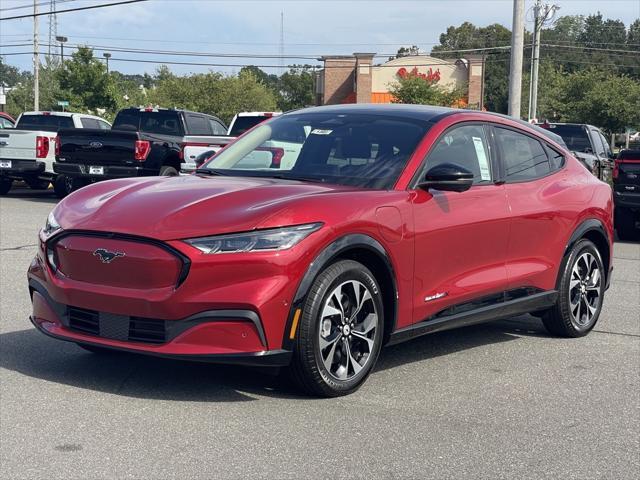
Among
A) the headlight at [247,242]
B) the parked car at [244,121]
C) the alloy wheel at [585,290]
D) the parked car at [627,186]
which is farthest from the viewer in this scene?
the parked car at [244,121]

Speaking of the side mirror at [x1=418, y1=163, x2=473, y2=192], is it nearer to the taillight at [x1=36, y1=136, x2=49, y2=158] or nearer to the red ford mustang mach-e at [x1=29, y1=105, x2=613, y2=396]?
the red ford mustang mach-e at [x1=29, y1=105, x2=613, y2=396]

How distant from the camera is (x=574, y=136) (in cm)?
2041

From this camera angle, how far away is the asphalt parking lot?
4305 millimetres

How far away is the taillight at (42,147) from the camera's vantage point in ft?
63.5

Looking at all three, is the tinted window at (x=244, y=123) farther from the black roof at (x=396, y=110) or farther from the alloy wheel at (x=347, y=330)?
the alloy wheel at (x=347, y=330)

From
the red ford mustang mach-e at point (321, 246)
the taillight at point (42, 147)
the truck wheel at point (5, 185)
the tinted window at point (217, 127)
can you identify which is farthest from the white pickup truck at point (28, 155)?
the red ford mustang mach-e at point (321, 246)

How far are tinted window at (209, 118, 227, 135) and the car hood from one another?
50.5 ft

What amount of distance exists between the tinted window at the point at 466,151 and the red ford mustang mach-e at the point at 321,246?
13 mm

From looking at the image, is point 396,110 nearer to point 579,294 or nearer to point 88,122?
point 579,294

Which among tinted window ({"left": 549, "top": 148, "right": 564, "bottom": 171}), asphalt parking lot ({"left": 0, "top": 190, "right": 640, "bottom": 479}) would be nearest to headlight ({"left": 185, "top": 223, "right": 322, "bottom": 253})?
asphalt parking lot ({"left": 0, "top": 190, "right": 640, "bottom": 479})

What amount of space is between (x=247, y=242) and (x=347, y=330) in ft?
2.86

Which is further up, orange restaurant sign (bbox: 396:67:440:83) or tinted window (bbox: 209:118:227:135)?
orange restaurant sign (bbox: 396:67:440:83)

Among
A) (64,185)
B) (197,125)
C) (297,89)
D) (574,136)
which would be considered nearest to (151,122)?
(197,125)

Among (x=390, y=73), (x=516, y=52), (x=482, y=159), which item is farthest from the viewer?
(x=390, y=73)
